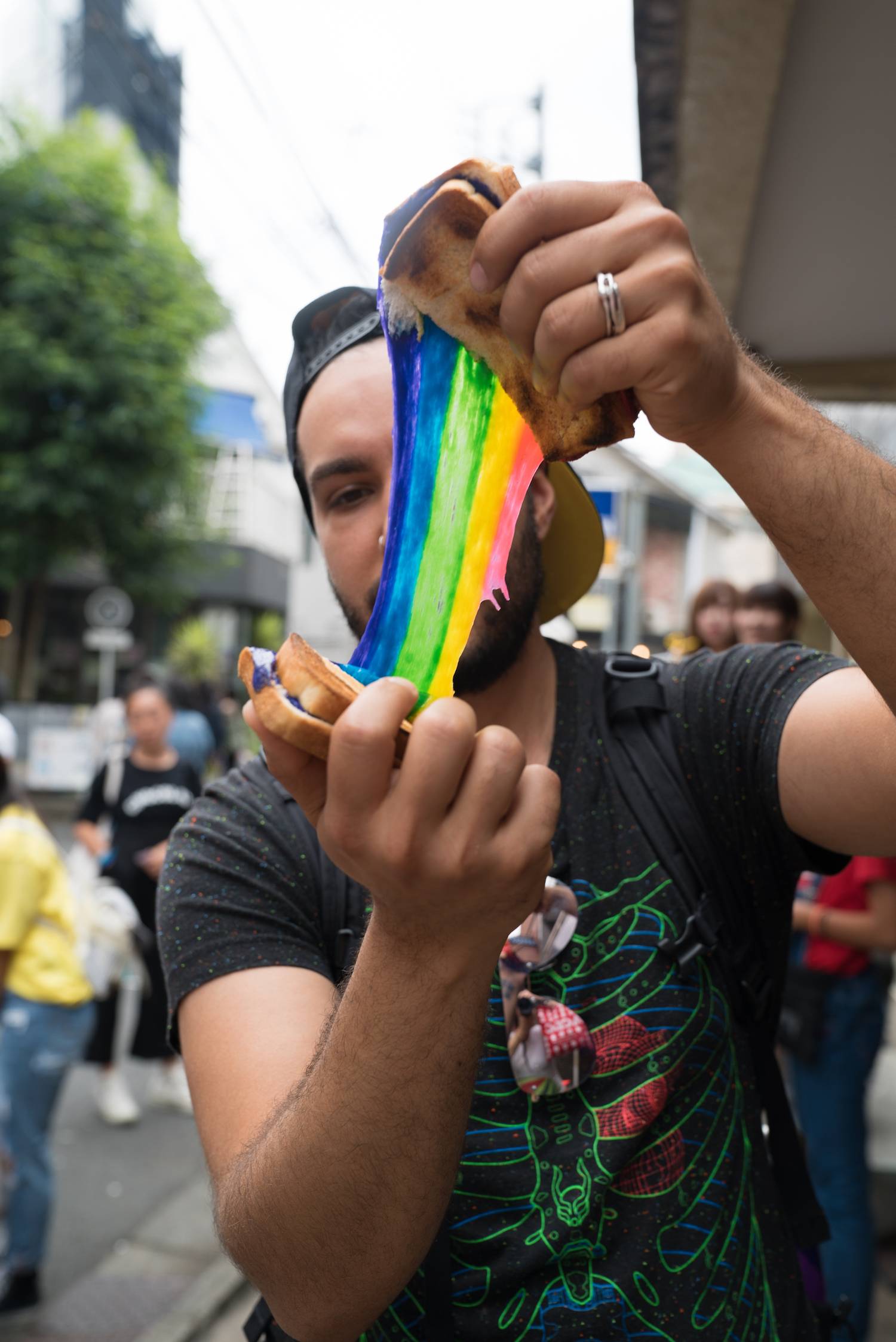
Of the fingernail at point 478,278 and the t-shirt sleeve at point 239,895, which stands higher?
the fingernail at point 478,278

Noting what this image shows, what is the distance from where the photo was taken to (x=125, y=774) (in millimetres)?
4867

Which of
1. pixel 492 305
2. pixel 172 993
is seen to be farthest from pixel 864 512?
pixel 172 993

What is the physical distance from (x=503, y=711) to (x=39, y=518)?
16543 millimetres

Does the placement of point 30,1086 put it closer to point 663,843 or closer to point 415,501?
point 663,843

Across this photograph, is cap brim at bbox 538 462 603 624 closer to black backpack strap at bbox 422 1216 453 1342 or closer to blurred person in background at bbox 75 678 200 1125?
black backpack strap at bbox 422 1216 453 1342

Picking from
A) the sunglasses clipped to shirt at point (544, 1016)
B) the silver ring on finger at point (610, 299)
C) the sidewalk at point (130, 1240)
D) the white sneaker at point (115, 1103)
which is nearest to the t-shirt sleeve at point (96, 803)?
the white sneaker at point (115, 1103)

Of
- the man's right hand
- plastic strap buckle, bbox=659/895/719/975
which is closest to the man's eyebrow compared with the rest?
the man's right hand

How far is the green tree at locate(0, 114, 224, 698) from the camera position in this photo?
15508 millimetres

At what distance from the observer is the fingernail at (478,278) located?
810mm

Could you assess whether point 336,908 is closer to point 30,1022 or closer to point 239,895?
point 239,895

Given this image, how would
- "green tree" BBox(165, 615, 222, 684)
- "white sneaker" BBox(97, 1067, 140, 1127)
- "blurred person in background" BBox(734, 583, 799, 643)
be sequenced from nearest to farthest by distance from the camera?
"blurred person in background" BBox(734, 583, 799, 643)
"white sneaker" BBox(97, 1067, 140, 1127)
"green tree" BBox(165, 615, 222, 684)

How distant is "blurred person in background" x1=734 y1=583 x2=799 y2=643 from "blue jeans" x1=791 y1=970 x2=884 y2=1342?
1424mm

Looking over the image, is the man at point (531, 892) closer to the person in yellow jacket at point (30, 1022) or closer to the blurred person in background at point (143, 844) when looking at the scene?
the person in yellow jacket at point (30, 1022)

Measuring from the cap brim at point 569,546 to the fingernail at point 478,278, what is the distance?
69cm
